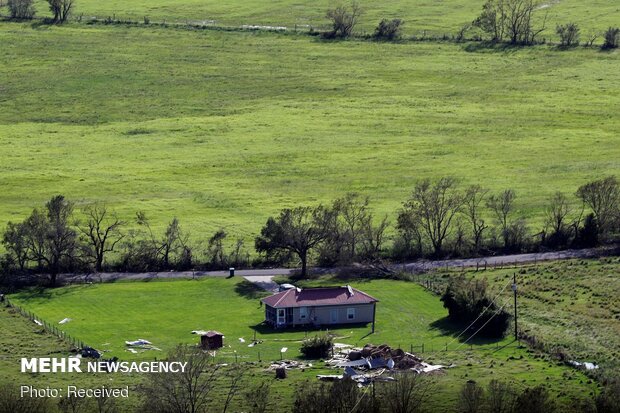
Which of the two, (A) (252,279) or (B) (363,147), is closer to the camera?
(A) (252,279)

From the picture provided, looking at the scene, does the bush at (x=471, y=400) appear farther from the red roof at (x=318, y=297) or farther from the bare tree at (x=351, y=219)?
the bare tree at (x=351, y=219)

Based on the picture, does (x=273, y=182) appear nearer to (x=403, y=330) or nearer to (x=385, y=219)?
(x=385, y=219)

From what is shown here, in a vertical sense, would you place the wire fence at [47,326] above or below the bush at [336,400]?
below

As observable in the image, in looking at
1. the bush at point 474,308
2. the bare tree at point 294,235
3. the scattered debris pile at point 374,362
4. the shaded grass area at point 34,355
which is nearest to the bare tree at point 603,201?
the bare tree at point 294,235

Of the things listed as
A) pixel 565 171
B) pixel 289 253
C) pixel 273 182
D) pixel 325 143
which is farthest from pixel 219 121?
pixel 289 253

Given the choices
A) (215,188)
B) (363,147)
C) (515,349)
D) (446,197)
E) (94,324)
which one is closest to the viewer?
(515,349)

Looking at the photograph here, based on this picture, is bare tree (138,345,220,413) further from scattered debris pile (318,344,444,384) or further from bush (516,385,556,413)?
bush (516,385,556,413)

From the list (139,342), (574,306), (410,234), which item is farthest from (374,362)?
(410,234)

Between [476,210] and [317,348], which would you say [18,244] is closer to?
[317,348]
